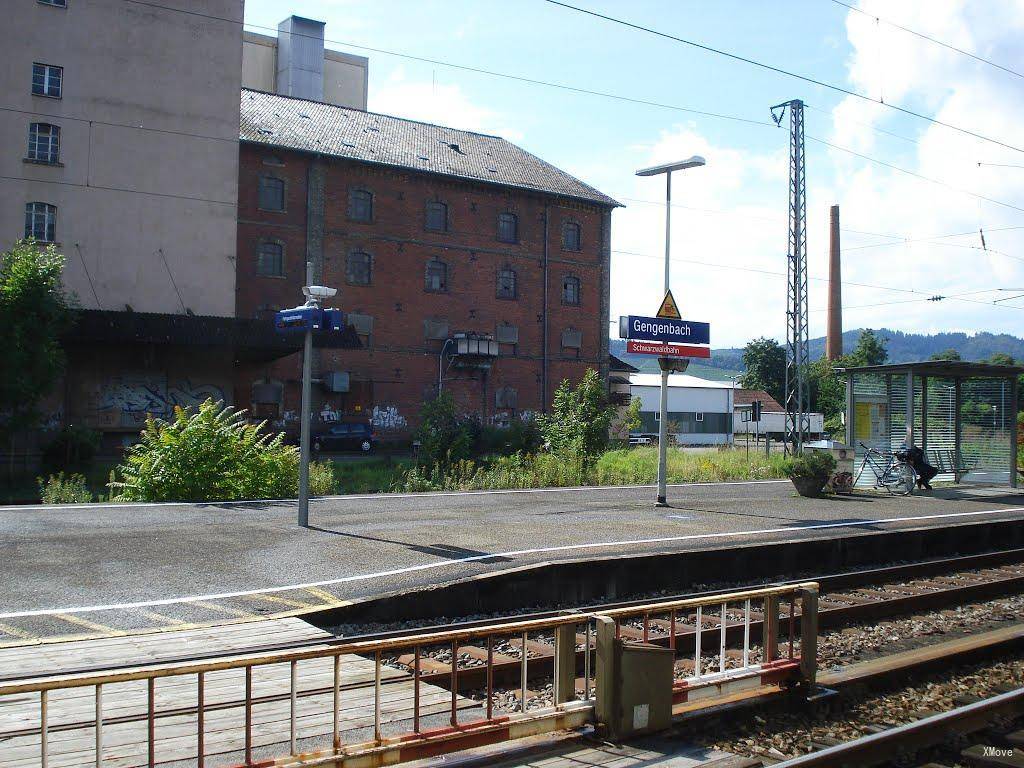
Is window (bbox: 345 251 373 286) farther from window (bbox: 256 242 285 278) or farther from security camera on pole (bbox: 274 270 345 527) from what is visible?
security camera on pole (bbox: 274 270 345 527)

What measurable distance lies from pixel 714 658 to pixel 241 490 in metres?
12.0

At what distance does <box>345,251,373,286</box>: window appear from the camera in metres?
43.7

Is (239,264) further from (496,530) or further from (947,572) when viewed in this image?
(947,572)

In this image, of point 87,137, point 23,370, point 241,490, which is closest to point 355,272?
point 87,137

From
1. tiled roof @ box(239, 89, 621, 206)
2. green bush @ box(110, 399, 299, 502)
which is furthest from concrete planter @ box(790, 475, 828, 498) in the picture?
tiled roof @ box(239, 89, 621, 206)

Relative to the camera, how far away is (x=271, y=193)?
4219 cm

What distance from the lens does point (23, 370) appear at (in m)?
28.0

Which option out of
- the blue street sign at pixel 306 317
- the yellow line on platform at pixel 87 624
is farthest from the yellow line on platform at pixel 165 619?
the blue street sign at pixel 306 317

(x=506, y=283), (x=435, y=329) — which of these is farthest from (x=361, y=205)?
(x=506, y=283)

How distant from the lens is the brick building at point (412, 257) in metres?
42.0

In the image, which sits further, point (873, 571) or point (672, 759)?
point (873, 571)

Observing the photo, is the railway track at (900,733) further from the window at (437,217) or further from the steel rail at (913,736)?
the window at (437,217)

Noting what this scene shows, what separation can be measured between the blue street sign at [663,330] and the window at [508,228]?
30.3 metres

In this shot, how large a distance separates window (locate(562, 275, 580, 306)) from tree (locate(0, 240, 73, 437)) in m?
27.1
